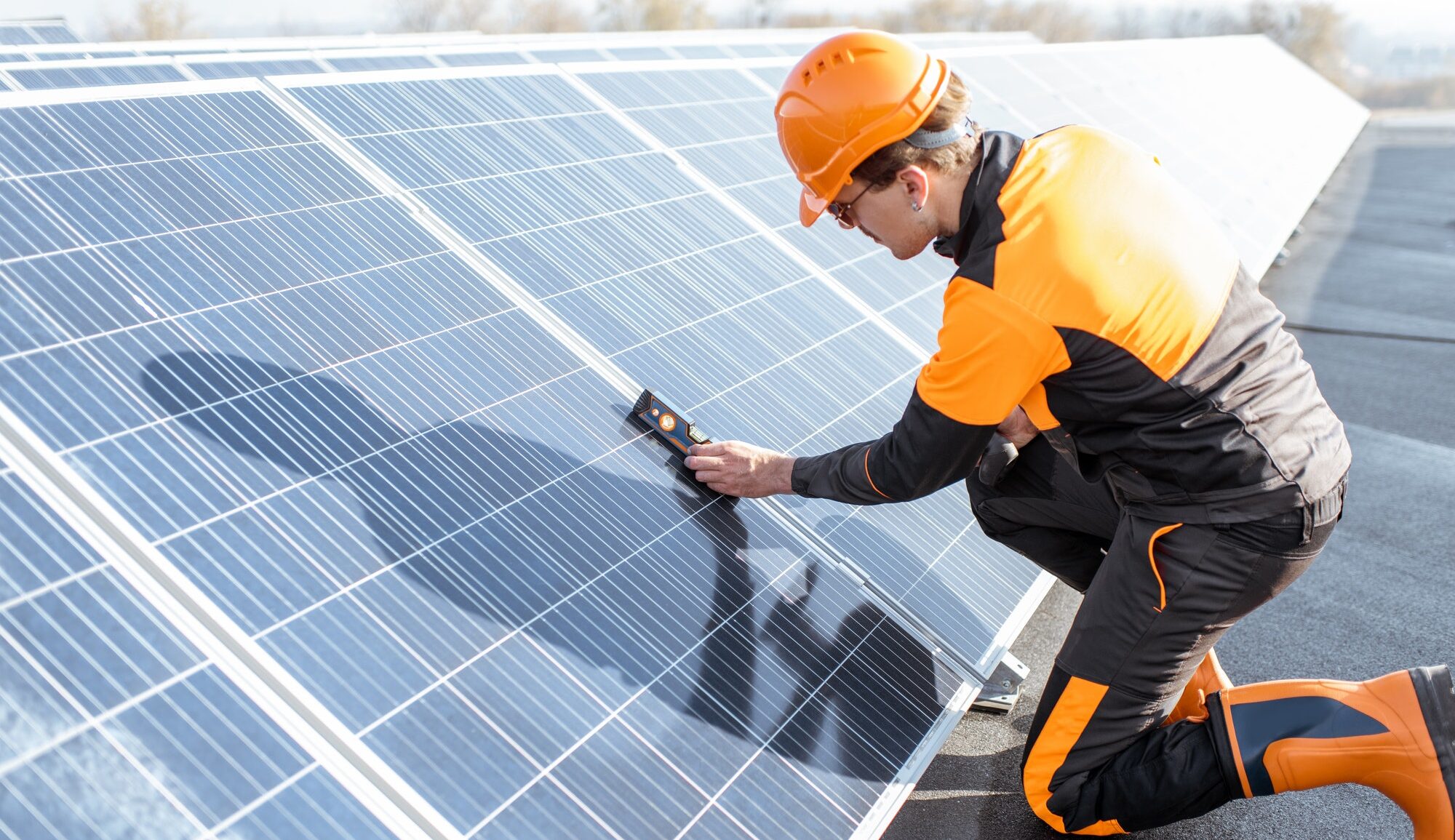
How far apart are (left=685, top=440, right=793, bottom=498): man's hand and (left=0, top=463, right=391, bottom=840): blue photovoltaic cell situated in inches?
57.8

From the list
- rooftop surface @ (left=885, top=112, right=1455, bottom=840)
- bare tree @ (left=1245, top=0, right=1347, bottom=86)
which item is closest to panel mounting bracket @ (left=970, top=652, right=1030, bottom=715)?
rooftop surface @ (left=885, top=112, right=1455, bottom=840)

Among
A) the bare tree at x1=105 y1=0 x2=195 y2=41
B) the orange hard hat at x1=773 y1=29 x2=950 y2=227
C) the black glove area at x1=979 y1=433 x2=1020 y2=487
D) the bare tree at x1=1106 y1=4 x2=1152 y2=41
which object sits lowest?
the bare tree at x1=1106 y1=4 x2=1152 y2=41

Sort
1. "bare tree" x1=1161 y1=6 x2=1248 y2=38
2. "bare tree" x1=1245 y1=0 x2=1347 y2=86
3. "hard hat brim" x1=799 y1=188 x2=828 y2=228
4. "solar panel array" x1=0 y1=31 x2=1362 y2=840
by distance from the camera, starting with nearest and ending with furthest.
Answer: "solar panel array" x1=0 y1=31 x2=1362 y2=840
"hard hat brim" x1=799 y1=188 x2=828 y2=228
"bare tree" x1=1245 y1=0 x2=1347 y2=86
"bare tree" x1=1161 y1=6 x2=1248 y2=38

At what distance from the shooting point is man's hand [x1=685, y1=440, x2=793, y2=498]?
3.19 metres

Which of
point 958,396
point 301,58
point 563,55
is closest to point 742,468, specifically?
point 958,396

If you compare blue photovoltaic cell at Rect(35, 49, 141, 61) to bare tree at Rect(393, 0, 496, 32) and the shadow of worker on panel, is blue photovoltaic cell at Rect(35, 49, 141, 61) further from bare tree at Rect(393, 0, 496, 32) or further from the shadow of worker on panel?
bare tree at Rect(393, 0, 496, 32)

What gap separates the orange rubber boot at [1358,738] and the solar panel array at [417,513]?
31.8 inches

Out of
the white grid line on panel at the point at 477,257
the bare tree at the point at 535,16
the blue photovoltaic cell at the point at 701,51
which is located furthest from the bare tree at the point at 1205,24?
the white grid line on panel at the point at 477,257

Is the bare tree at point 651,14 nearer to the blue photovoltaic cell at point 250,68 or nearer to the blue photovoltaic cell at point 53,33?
the blue photovoltaic cell at point 53,33

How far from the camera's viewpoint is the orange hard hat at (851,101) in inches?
109

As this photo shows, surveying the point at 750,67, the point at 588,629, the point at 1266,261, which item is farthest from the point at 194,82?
the point at 1266,261

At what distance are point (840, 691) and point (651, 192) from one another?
2350mm

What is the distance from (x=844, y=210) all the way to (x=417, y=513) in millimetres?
1389

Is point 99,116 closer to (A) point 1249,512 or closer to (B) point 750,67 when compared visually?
(A) point 1249,512
